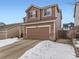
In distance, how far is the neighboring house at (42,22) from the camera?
19555 mm

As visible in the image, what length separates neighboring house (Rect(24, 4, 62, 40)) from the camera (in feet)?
64.2

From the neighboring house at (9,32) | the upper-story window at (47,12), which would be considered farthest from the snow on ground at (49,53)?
the neighboring house at (9,32)

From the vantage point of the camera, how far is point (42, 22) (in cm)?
2059

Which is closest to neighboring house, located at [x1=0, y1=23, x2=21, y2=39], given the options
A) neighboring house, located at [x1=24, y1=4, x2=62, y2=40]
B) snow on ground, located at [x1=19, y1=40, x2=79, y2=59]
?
neighboring house, located at [x1=24, y1=4, x2=62, y2=40]

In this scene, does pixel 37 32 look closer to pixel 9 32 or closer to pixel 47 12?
pixel 47 12

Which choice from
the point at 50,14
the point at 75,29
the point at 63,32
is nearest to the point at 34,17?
the point at 50,14

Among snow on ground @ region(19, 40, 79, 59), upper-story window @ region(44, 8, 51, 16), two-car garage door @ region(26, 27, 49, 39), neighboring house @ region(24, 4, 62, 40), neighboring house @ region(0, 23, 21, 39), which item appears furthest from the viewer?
neighboring house @ region(0, 23, 21, 39)

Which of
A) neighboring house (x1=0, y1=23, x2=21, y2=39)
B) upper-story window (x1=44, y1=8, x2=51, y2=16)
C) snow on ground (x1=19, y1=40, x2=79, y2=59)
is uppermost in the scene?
upper-story window (x1=44, y1=8, x2=51, y2=16)

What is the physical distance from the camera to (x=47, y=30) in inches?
786

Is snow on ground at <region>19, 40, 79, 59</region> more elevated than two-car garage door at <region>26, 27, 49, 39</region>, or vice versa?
two-car garage door at <region>26, 27, 49, 39</region>

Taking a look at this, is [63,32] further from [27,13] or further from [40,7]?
[27,13]

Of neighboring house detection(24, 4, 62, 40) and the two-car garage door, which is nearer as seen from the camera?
neighboring house detection(24, 4, 62, 40)

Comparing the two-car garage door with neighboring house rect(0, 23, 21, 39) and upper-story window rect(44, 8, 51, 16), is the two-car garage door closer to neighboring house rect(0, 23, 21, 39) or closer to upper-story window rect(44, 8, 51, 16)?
upper-story window rect(44, 8, 51, 16)

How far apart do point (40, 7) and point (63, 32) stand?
234 inches
